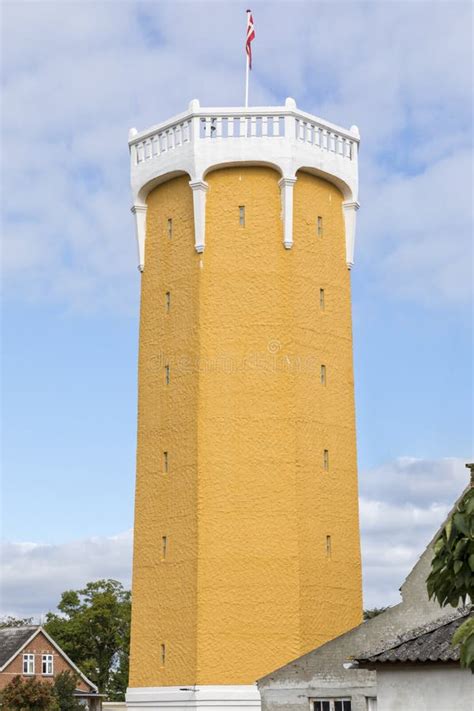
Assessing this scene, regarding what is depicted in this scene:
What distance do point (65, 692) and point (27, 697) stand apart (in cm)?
457

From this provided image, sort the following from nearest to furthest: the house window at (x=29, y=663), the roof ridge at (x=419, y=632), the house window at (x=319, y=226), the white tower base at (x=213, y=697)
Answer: the roof ridge at (x=419, y=632) → the white tower base at (x=213, y=697) → the house window at (x=319, y=226) → the house window at (x=29, y=663)

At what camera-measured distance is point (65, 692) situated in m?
55.7

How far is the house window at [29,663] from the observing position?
58669 millimetres

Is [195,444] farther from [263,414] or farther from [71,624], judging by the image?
[71,624]

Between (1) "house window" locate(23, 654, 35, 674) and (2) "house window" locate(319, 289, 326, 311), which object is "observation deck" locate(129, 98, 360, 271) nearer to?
(2) "house window" locate(319, 289, 326, 311)

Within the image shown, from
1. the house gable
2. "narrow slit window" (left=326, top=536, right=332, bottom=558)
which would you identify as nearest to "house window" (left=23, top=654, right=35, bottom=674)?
the house gable

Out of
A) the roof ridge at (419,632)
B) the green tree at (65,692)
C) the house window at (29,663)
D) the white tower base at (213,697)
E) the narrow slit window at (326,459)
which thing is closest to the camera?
the roof ridge at (419,632)

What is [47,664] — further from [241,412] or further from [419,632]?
[419,632]

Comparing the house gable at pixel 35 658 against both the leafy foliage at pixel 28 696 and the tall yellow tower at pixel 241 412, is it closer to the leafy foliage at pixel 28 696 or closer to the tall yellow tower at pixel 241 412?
the leafy foliage at pixel 28 696

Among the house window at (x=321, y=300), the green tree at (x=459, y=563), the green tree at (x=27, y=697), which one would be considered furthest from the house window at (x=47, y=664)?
the green tree at (x=459, y=563)

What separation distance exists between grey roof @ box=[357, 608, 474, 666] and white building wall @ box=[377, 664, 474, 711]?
8.8 inches

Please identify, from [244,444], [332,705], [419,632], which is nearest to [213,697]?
[332,705]

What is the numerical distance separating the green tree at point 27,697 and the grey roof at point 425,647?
1371 inches

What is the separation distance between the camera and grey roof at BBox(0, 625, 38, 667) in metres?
58.5
